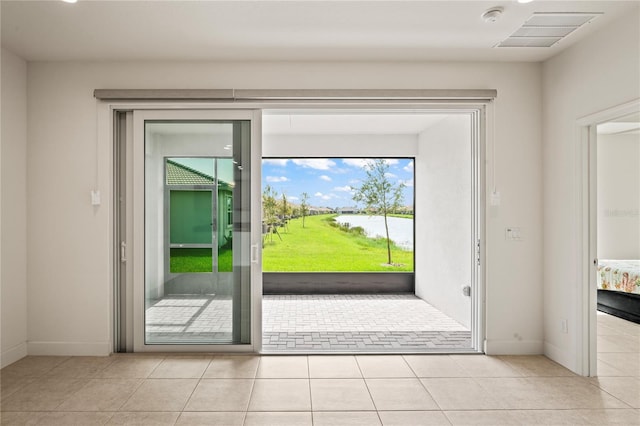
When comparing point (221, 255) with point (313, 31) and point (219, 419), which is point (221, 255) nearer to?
point (219, 419)

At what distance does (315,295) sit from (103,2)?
502 centimetres

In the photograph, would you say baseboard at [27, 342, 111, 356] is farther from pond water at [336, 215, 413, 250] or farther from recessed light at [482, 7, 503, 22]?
pond water at [336, 215, 413, 250]

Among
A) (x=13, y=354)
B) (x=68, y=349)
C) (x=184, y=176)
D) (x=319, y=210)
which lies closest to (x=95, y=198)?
(x=184, y=176)

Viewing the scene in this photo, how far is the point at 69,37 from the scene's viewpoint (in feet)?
10.2

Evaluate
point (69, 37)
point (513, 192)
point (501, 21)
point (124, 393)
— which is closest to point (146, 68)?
point (69, 37)

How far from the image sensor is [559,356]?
11.2 ft

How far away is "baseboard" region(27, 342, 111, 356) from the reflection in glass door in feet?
1.26

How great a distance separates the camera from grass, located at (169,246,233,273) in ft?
12.1

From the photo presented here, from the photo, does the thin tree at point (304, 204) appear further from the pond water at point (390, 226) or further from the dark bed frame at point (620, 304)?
the dark bed frame at point (620, 304)

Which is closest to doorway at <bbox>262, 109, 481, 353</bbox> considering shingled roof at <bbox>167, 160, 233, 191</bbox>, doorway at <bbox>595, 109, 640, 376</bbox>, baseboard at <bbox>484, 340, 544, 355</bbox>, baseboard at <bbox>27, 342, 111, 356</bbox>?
baseboard at <bbox>484, 340, 544, 355</bbox>

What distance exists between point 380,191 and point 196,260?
15.1 ft

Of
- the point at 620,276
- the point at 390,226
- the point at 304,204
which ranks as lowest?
the point at 620,276

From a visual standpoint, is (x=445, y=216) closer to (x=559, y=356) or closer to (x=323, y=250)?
(x=559, y=356)

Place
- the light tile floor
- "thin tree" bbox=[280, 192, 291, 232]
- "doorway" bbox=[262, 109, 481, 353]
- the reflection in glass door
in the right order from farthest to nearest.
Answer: "thin tree" bbox=[280, 192, 291, 232], "doorway" bbox=[262, 109, 481, 353], the reflection in glass door, the light tile floor
